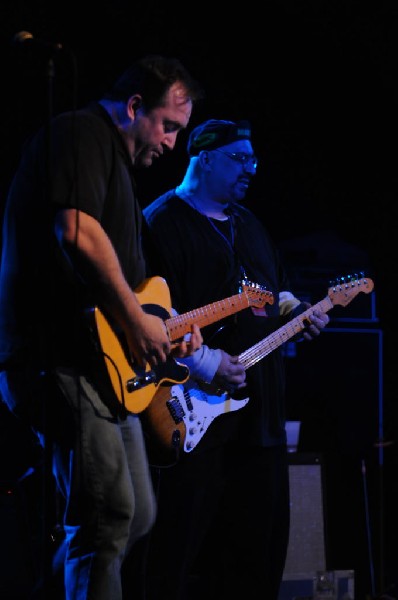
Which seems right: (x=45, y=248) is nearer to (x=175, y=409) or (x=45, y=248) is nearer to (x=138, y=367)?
(x=138, y=367)

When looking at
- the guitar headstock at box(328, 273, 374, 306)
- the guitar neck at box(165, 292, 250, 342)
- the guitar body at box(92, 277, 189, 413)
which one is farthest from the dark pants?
the guitar headstock at box(328, 273, 374, 306)

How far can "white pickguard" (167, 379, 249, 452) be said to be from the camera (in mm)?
3328

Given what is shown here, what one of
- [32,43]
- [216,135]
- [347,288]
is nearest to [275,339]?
[347,288]

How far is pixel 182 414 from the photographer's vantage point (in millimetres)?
3281

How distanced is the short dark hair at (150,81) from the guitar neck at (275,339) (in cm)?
132

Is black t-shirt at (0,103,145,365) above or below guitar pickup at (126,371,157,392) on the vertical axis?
above

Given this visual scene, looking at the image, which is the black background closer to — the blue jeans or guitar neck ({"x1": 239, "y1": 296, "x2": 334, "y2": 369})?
guitar neck ({"x1": 239, "y1": 296, "x2": 334, "y2": 369})

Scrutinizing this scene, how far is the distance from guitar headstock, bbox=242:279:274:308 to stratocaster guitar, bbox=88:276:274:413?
0.28 metres

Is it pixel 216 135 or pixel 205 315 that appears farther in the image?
pixel 216 135

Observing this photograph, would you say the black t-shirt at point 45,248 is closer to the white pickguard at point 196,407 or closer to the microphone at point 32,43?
the microphone at point 32,43

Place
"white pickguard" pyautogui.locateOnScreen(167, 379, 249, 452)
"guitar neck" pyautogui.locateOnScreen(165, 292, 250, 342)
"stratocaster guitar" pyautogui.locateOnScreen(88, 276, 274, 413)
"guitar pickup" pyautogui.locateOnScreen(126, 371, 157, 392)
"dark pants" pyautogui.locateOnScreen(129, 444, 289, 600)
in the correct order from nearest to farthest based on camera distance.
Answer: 1. "stratocaster guitar" pyautogui.locateOnScreen(88, 276, 274, 413)
2. "guitar pickup" pyautogui.locateOnScreen(126, 371, 157, 392)
3. "guitar neck" pyautogui.locateOnScreen(165, 292, 250, 342)
4. "white pickguard" pyautogui.locateOnScreen(167, 379, 249, 452)
5. "dark pants" pyautogui.locateOnScreen(129, 444, 289, 600)

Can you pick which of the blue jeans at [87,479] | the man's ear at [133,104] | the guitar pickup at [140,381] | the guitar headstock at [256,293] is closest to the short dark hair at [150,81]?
the man's ear at [133,104]

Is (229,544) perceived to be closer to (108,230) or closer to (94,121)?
(108,230)

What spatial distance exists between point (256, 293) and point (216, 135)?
2.80 feet
